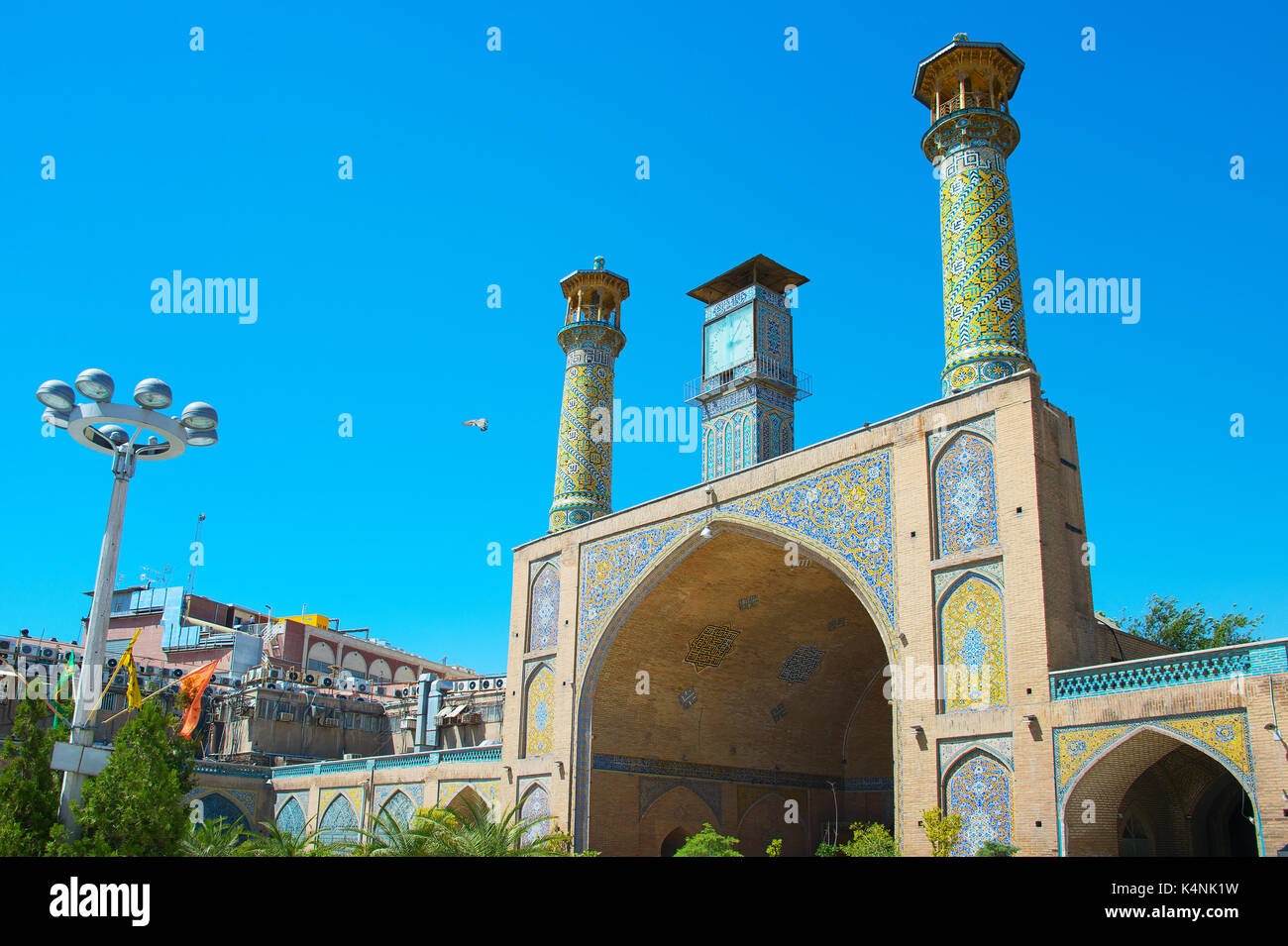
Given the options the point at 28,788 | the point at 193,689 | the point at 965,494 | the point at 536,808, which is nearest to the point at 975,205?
the point at 965,494

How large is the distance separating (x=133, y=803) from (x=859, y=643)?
1338cm

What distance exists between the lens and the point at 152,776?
10344mm

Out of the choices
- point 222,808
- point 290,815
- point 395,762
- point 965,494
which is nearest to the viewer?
point 965,494

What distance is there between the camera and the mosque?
11750mm

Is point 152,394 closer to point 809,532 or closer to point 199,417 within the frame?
point 199,417

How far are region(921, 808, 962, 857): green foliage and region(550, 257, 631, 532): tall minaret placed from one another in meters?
10.5

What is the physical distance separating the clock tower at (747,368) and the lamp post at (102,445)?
11493mm

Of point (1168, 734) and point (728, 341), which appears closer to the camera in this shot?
point (1168, 734)

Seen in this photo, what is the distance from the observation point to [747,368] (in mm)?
21562

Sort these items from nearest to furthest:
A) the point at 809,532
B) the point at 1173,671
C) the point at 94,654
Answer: the point at 94,654
the point at 1173,671
the point at 809,532

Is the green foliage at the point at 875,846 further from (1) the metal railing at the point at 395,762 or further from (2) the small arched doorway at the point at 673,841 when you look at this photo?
(1) the metal railing at the point at 395,762

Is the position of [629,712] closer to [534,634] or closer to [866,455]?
[534,634]

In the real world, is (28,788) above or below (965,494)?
below
